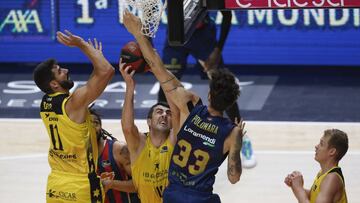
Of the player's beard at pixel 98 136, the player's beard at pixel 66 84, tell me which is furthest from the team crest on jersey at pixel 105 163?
the player's beard at pixel 66 84

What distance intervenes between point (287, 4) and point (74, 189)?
241cm

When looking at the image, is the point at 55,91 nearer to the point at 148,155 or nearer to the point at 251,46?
the point at 148,155

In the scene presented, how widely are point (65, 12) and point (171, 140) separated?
7.94 metres

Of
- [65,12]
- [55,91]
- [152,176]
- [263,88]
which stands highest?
[55,91]

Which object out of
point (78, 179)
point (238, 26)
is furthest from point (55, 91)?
point (238, 26)

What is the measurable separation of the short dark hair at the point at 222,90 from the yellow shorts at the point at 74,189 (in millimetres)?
1364

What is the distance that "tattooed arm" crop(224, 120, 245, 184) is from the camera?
24.4 ft

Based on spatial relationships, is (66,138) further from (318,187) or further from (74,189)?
(318,187)

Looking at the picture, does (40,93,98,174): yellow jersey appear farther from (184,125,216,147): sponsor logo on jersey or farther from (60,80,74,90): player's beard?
(184,125,216,147): sponsor logo on jersey

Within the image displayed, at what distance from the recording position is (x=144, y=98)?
14.6 meters

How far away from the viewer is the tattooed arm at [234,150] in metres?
7.45

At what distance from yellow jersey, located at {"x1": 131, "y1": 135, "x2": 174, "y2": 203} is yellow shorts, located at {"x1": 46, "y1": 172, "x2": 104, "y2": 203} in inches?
13.4

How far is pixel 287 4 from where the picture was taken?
7.16m

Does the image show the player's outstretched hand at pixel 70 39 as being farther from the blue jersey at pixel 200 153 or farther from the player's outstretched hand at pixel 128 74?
the blue jersey at pixel 200 153
